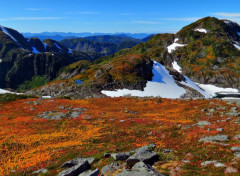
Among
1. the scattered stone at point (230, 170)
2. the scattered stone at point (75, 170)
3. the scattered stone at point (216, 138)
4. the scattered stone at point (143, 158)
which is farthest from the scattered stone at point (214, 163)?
the scattered stone at point (75, 170)

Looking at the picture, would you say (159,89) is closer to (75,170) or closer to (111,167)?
(111,167)

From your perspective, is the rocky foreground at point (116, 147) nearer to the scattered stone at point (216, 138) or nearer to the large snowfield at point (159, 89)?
the scattered stone at point (216, 138)

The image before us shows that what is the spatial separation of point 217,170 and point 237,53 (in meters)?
218

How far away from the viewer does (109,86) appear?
112625mm

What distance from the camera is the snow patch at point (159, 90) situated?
4126 inches

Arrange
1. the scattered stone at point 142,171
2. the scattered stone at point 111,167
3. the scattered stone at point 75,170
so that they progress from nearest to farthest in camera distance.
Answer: the scattered stone at point 142,171
the scattered stone at point 111,167
the scattered stone at point 75,170

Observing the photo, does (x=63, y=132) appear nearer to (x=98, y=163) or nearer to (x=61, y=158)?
(x=61, y=158)

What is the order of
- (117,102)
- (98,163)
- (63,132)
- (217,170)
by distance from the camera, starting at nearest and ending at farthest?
(217,170) → (98,163) → (63,132) → (117,102)

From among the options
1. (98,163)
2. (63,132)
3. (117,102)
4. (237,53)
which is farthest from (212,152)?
(237,53)

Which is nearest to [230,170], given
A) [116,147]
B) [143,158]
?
[143,158]

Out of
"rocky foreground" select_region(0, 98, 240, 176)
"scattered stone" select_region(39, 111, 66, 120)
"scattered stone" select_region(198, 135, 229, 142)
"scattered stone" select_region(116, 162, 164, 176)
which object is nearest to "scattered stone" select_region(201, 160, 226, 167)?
"rocky foreground" select_region(0, 98, 240, 176)

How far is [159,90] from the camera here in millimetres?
109062

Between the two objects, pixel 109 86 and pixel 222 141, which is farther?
pixel 109 86

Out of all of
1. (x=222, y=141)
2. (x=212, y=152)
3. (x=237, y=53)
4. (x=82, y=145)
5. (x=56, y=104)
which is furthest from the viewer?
(x=237, y=53)
